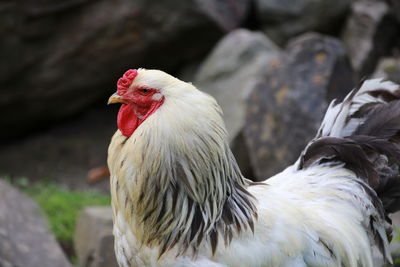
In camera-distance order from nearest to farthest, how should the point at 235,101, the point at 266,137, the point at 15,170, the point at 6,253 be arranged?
the point at 6,253, the point at 266,137, the point at 235,101, the point at 15,170

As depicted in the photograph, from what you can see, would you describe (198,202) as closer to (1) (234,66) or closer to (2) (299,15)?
(1) (234,66)

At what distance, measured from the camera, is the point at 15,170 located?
8195 mm

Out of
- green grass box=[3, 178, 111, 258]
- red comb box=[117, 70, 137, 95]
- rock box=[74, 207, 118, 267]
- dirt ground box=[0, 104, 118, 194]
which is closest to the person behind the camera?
red comb box=[117, 70, 137, 95]

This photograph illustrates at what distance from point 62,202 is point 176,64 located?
2.56 m

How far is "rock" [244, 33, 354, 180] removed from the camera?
240 inches

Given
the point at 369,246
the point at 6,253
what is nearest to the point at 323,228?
the point at 369,246

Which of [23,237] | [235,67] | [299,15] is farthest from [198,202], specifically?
[299,15]

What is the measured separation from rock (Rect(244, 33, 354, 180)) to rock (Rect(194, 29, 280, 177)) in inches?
43.4

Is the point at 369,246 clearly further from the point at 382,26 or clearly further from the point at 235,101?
the point at 382,26

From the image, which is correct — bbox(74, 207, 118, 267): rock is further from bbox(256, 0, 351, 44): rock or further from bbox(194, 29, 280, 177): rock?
bbox(256, 0, 351, 44): rock

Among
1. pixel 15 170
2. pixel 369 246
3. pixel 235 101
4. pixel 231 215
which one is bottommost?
pixel 15 170

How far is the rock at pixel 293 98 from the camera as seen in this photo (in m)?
6.10

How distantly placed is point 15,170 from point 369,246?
525cm

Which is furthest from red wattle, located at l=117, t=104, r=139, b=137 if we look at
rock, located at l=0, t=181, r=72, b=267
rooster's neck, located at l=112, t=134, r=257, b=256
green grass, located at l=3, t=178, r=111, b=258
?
green grass, located at l=3, t=178, r=111, b=258
